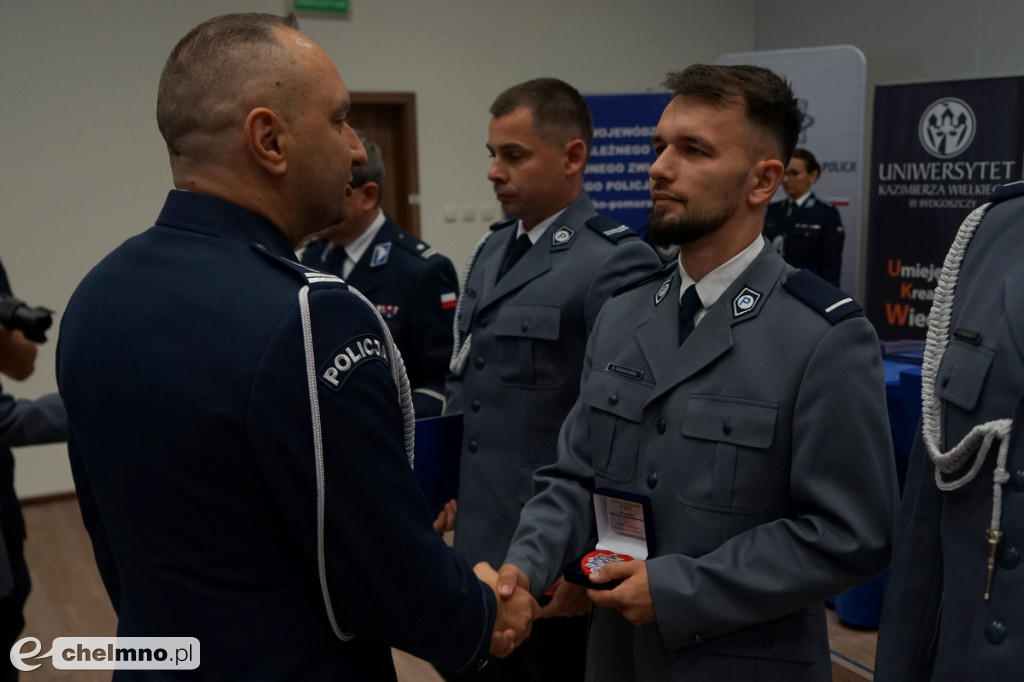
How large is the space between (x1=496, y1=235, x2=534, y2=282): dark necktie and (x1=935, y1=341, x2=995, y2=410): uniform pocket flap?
1.37 metres

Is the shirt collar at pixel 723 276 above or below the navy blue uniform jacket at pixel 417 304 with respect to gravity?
above

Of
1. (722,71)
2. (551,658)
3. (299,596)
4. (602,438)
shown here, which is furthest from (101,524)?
(551,658)

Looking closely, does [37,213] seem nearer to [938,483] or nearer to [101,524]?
[101,524]

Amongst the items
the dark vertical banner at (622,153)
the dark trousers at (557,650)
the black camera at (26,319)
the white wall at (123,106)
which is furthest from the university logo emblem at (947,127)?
the black camera at (26,319)

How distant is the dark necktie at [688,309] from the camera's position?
1595 mm

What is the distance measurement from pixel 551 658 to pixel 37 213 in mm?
4467

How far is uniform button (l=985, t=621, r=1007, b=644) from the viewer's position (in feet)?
3.85

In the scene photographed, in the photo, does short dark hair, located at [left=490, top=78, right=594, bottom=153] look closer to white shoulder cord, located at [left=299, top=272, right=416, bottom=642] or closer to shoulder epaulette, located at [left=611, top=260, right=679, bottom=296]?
shoulder epaulette, located at [left=611, top=260, right=679, bottom=296]

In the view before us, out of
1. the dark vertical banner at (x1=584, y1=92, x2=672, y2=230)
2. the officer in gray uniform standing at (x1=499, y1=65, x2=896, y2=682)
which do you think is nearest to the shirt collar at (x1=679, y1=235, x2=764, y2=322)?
the officer in gray uniform standing at (x1=499, y1=65, x2=896, y2=682)

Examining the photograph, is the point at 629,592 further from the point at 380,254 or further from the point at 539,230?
the point at 380,254

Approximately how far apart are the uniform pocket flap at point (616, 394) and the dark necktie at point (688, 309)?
0.12 metres

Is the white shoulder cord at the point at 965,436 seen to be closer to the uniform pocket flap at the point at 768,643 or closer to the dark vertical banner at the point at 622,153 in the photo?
the uniform pocket flap at the point at 768,643

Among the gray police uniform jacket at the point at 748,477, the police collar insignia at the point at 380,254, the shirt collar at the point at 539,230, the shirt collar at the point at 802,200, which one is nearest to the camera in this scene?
the gray police uniform jacket at the point at 748,477

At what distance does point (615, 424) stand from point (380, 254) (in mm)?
1500
